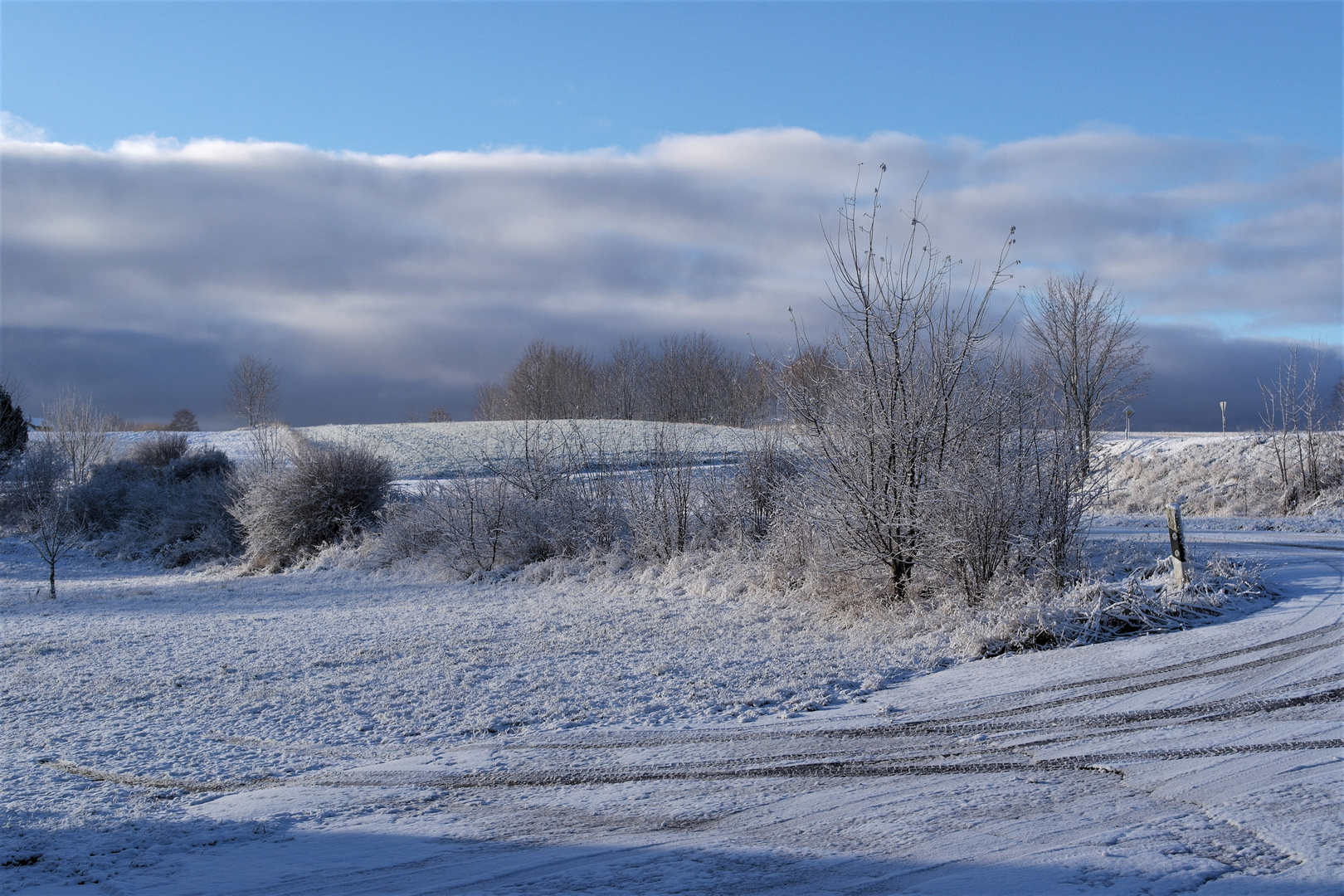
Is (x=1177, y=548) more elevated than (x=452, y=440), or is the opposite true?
(x=452, y=440)

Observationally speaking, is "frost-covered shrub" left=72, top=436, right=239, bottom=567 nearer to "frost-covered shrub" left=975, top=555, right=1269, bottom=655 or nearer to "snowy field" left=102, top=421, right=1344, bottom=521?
"snowy field" left=102, top=421, right=1344, bottom=521

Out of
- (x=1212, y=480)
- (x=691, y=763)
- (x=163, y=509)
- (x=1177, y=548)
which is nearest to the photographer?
(x=691, y=763)

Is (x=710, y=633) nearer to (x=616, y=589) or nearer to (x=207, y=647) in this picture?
(x=616, y=589)

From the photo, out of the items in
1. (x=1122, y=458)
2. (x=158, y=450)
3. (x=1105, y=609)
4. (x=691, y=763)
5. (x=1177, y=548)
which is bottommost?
(x=691, y=763)

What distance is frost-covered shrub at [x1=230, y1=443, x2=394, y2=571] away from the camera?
21.3 m

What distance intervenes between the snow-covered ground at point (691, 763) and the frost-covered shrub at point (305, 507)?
436 inches

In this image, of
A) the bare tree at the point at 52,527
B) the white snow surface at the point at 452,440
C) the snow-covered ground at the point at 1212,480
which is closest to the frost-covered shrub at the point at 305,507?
the white snow surface at the point at 452,440

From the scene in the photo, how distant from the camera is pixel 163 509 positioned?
89.5ft

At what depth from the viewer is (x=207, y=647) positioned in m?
10.7

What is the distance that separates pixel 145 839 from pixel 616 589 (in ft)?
31.6

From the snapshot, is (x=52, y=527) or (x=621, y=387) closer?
(x=52, y=527)

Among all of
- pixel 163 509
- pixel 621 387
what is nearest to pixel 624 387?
pixel 621 387

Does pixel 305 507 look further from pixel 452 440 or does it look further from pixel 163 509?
pixel 452 440

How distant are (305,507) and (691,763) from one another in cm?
1869
